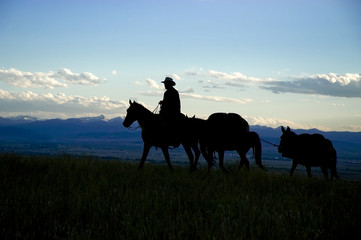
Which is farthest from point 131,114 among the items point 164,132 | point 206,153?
point 206,153

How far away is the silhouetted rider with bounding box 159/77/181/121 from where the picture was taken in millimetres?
11680

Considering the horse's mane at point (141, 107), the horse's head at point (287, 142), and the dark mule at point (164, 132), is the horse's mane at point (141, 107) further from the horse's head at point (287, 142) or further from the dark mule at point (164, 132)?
the horse's head at point (287, 142)

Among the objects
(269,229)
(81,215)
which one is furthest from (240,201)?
(81,215)

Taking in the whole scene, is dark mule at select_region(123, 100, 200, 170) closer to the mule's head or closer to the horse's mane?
the mule's head

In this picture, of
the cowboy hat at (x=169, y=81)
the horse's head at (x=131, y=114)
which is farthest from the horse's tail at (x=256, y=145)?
the horse's head at (x=131, y=114)

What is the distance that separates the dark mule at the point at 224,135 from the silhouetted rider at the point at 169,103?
1.40 meters

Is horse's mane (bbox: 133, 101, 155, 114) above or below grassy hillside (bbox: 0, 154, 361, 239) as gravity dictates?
above

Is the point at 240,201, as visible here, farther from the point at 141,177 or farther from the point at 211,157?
the point at 211,157

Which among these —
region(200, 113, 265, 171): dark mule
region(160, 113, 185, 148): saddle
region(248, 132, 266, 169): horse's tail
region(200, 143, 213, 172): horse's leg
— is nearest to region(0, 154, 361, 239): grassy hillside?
region(200, 143, 213, 172): horse's leg

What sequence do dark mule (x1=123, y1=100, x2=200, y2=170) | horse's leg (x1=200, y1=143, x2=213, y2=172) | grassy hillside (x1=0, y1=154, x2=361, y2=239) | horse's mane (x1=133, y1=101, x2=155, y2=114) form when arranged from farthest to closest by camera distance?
horse's mane (x1=133, y1=101, x2=155, y2=114) → dark mule (x1=123, y1=100, x2=200, y2=170) → horse's leg (x1=200, y1=143, x2=213, y2=172) → grassy hillside (x1=0, y1=154, x2=361, y2=239)

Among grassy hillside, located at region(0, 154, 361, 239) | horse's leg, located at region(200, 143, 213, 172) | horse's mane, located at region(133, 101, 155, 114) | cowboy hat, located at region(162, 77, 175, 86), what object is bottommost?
grassy hillside, located at region(0, 154, 361, 239)

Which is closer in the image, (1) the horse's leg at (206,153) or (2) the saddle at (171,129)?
(1) the horse's leg at (206,153)

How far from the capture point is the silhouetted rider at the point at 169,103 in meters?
11.7

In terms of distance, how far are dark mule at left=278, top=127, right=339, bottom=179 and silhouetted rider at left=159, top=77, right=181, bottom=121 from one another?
487cm
